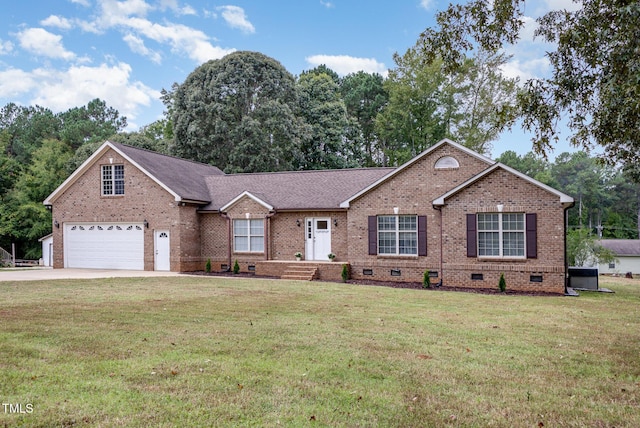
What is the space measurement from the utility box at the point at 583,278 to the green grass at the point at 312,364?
6875 mm

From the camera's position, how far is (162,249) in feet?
69.2

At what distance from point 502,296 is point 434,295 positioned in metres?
2.30

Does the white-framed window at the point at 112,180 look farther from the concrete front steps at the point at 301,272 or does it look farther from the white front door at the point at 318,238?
the white front door at the point at 318,238

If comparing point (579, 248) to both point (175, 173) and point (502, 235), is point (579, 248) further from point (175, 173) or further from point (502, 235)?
point (175, 173)

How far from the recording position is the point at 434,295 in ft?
46.2

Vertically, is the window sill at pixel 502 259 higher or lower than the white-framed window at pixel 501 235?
lower

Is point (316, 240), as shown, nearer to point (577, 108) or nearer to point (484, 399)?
point (577, 108)

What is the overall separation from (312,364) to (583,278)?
51.4 ft

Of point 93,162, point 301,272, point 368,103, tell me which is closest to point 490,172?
point 301,272

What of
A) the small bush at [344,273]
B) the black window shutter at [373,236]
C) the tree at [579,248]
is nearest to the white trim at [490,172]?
the black window shutter at [373,236]

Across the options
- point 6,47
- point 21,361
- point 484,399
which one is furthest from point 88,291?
point 6,47

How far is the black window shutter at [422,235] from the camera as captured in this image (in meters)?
17.7

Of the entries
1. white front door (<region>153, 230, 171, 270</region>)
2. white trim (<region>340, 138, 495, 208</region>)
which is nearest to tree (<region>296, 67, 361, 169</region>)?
white front door (<region>153, 230, 171, 270</region>)

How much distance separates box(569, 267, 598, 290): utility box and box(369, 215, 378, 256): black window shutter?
7782 millimetres
